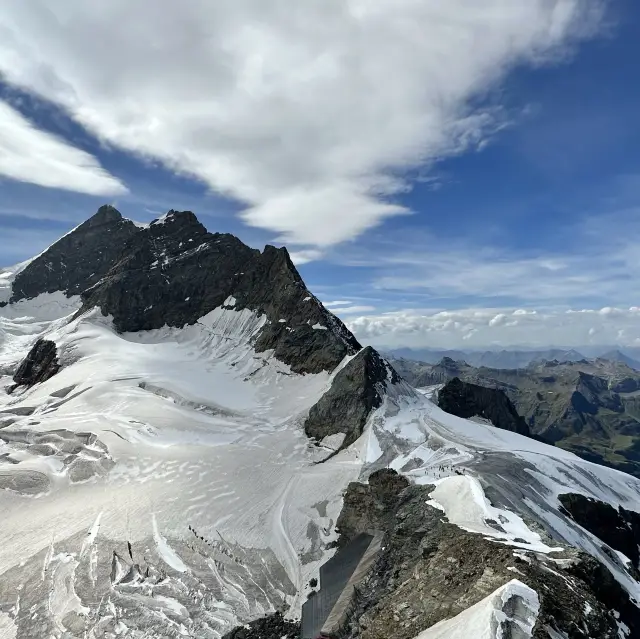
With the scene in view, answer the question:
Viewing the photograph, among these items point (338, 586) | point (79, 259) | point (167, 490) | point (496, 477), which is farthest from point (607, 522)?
point (79, 259)

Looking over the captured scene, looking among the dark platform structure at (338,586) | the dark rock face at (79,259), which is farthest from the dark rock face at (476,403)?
the dark rock face at (79,259)

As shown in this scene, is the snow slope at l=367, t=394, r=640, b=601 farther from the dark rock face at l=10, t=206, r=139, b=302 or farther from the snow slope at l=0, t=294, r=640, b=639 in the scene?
the dark rock face at l=10, t=206, r=139, b=302

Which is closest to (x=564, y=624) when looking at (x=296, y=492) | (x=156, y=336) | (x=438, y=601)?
(x=438, y=601)

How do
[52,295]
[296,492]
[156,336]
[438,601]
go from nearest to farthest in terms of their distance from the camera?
[438,601] → [296,492] → [156,336] → [52,295]

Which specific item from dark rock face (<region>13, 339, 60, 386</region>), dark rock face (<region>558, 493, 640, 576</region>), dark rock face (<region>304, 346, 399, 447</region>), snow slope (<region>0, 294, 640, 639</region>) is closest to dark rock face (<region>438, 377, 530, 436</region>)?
snow slope (<region>0, 294, 640, 639</region>)

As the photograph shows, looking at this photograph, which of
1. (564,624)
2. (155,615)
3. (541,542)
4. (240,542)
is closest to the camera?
(564,624)

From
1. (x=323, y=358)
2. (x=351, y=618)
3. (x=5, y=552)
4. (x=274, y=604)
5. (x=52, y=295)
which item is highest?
(x=52, y=295)

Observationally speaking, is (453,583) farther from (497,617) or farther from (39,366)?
(39,366)

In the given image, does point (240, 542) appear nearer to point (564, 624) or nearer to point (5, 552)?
point (5, 552)
